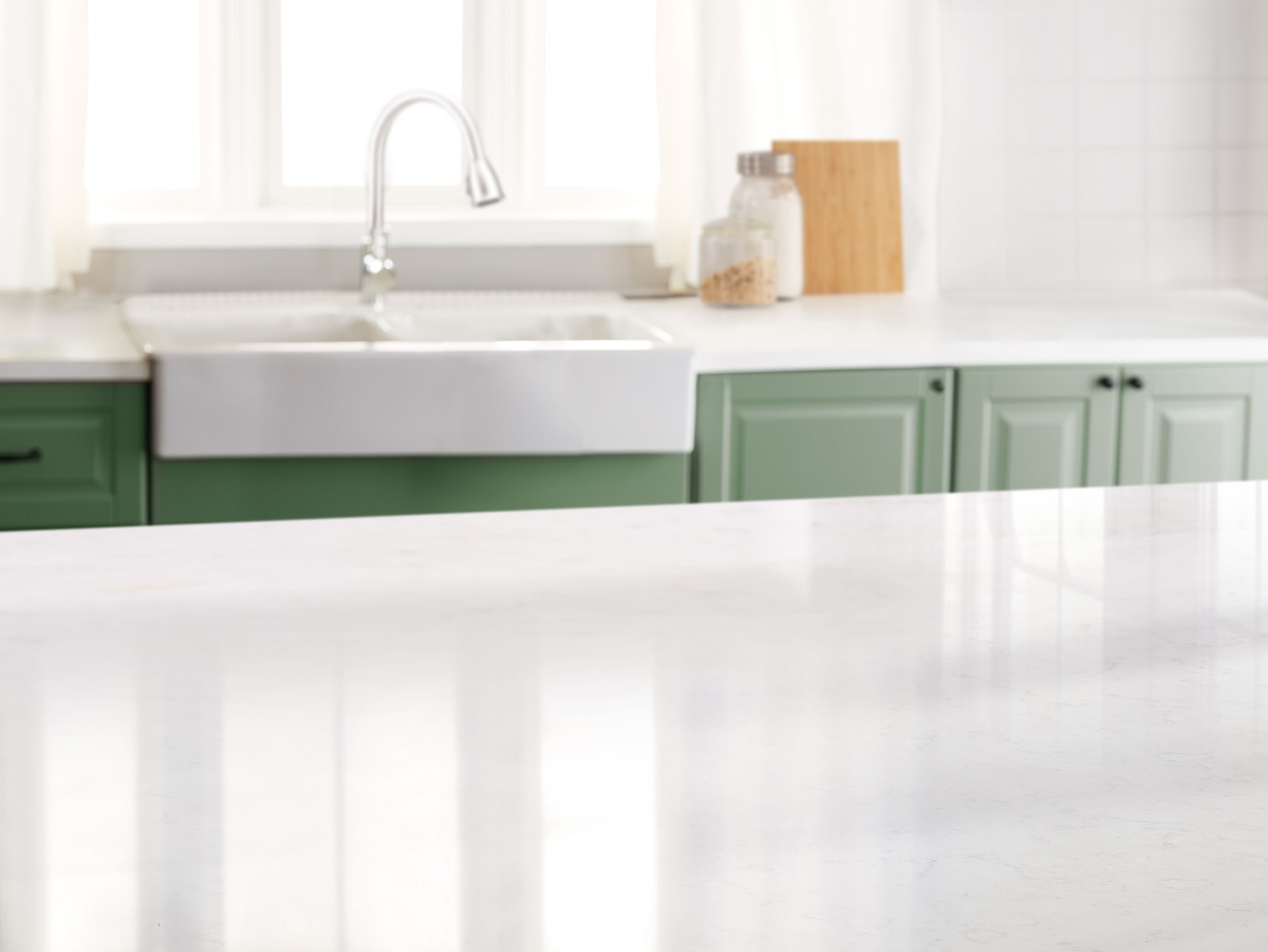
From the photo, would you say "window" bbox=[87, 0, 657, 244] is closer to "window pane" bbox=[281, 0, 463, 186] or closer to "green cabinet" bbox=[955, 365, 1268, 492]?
"window pane" bbox=[281, 0, 463, 186]

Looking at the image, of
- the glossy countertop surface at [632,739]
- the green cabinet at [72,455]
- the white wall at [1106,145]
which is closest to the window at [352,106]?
the white wall at [1106,145]

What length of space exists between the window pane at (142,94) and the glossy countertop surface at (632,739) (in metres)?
2.07

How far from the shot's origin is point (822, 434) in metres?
2.35

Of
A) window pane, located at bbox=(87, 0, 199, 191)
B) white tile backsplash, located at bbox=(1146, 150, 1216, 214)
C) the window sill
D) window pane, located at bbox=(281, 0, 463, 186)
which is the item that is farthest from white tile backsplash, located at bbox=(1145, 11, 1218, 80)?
window pane, located at bbox=(87, 0, 199, 191)

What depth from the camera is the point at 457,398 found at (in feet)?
7.11

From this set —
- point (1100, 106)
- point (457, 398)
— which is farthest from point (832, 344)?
point (1100, 106)

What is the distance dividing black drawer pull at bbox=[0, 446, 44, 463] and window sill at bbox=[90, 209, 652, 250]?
795 millimetres

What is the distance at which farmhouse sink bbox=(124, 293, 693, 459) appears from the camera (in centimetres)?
211

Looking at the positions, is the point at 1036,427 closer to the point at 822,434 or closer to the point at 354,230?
the point at 822,434

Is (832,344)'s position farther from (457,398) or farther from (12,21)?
(12,21)

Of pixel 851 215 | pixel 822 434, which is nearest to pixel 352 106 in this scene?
pixel 851 215

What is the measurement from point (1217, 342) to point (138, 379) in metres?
1.57

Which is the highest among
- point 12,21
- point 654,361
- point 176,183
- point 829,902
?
point 12,21

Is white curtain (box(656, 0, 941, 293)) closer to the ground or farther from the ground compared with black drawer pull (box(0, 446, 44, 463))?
farther from the ground
